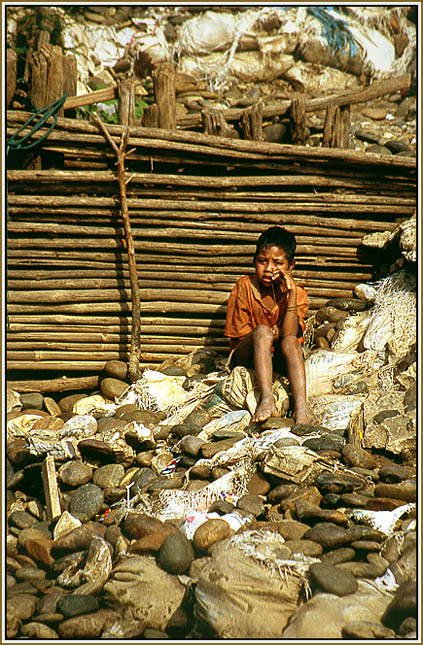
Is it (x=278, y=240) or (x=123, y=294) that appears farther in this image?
(x=123, y=294)

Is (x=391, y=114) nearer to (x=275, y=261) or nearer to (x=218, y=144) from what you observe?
(x=218, y=144)

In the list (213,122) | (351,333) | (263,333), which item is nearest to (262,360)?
(263,333)

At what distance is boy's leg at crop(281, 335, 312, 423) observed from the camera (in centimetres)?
407

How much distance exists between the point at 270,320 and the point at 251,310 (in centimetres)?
16

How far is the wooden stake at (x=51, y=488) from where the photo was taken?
11.3ft

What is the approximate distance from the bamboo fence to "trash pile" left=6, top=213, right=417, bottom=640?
0.95 feet

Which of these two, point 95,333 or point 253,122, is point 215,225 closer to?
point 253,122

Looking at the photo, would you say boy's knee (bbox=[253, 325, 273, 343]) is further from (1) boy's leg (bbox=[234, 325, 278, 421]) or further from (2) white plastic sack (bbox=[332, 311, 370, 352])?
(2) white plastic sack (bbox=[332, 311, 370, 352])

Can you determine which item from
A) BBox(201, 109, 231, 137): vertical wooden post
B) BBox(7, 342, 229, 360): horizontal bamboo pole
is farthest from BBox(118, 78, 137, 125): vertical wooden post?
BBox(7, 342, 229, 360): horizontal bamboo pole

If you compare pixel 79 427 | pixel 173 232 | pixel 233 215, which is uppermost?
pixel 233 215

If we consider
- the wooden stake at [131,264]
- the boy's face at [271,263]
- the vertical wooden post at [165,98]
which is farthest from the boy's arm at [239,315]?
the vertical wooden post at [165,98]

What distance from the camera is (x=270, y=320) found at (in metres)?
4.68

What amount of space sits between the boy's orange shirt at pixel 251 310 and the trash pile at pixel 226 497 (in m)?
0.36

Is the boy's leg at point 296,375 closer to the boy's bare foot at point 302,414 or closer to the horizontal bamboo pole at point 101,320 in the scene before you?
the boy's bare foot at point 302,414
